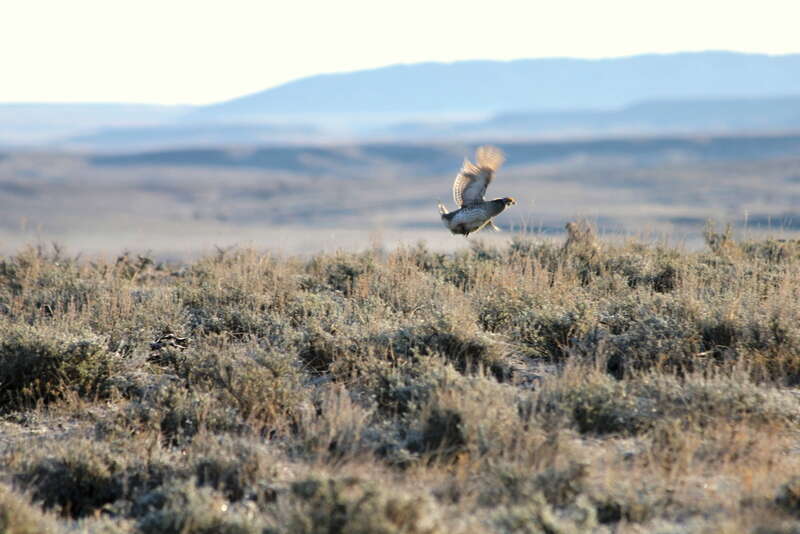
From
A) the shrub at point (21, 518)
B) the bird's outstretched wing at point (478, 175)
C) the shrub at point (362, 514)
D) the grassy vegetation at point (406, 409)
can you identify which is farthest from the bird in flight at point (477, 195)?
the shrub at point (21, 518)

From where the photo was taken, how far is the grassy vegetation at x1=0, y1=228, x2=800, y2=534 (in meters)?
4.48

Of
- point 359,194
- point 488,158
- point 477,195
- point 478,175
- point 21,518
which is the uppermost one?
point 488,158

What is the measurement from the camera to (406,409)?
5875mm

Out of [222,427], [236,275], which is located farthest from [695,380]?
[236,275]

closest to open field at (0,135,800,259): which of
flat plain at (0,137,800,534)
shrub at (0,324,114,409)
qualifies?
flat plain at (0,137,800,534)

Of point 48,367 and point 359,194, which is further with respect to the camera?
point 359,194

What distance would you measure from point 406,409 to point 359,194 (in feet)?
311

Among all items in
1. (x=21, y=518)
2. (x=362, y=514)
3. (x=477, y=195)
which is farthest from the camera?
(x=477, y=195)

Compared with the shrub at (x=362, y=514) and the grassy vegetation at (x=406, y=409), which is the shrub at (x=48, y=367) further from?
the shrub at (x=362, y=514)

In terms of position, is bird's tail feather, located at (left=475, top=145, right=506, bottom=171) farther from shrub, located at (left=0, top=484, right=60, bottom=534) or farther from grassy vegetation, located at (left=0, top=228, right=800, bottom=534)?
shrub, located at (left=0, top=484, right=60, bottom=534)

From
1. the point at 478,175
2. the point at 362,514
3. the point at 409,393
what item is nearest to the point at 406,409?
the point at 409,393

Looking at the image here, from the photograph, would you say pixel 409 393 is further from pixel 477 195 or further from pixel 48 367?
pixel 477 195

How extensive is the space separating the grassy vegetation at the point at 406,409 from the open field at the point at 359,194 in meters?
26.0

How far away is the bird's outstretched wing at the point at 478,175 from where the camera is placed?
8.65m
